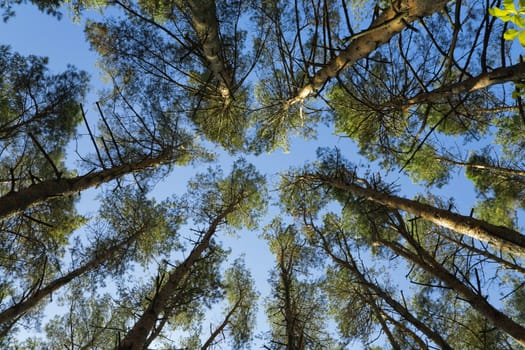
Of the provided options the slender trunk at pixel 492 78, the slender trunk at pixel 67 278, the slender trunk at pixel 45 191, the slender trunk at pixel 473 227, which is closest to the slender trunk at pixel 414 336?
the slender trunk at pixel 473 227

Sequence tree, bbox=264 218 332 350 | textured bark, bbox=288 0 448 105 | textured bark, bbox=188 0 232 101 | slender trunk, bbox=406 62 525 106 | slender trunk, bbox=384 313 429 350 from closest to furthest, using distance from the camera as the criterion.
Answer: slender trunk, bbox=406 62 525 106
textured bark, bbox=288 0 448 105
textured bark, bbox=188 0 232 101
slender trunk, bbox=384 313 429 350
tree, bbox=264 218 332 350

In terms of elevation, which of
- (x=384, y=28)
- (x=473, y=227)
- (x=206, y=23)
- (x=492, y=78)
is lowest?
(x=492, y=78)

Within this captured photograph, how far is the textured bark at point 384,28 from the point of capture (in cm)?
273

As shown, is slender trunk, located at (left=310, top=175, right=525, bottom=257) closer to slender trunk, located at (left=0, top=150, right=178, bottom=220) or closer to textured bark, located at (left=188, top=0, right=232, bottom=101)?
textured bark, located at (left=188, top=0, right=232, bottom=101)

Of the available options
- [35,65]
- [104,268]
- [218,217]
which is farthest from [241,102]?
[104,268]

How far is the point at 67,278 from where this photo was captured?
23.2 ft

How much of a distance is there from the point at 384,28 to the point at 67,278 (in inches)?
312

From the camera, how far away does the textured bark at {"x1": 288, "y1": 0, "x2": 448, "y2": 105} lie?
8.95ft

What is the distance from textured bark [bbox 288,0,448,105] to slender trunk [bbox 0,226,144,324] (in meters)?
6.55

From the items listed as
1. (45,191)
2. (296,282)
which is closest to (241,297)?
(296,282)

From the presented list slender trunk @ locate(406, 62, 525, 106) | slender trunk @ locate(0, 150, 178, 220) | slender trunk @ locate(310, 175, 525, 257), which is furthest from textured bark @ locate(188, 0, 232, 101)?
slender trunk @ locate(310, 175, 525, 257)

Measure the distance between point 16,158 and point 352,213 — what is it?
10.1m

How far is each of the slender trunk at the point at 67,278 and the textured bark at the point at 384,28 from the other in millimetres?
6554

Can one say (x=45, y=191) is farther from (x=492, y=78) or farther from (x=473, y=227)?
(x=473, y=227)
